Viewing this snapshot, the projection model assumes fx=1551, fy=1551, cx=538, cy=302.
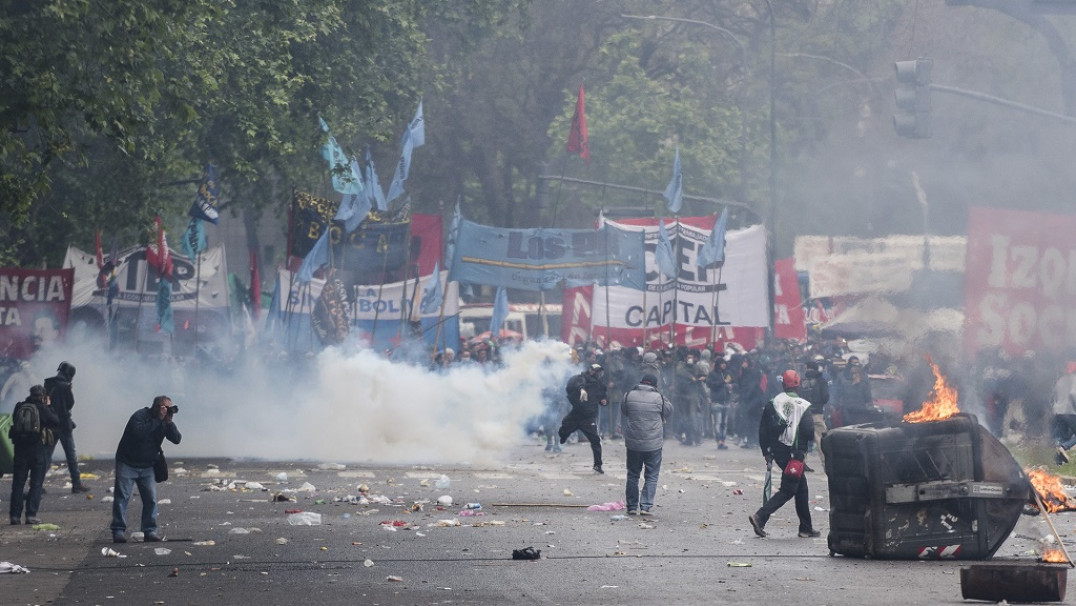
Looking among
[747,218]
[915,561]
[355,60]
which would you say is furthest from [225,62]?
[747,218]

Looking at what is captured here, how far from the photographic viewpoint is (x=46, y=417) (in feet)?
53.0

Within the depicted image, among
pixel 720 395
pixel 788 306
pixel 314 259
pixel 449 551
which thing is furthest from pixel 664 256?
pixel 449 551

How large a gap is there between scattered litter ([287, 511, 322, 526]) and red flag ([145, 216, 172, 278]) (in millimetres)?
14480

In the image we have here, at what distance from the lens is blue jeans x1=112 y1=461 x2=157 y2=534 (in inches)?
557

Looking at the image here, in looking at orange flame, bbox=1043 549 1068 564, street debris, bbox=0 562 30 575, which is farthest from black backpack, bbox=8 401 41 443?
orange flame, bbox=1043 549 1068 564

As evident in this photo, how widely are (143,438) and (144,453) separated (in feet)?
0.47

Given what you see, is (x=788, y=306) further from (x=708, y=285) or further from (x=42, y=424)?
(x=42, y=424)

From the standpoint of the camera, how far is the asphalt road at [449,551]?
35.7 feet

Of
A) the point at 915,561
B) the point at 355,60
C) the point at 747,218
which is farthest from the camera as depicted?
the point at 747,218

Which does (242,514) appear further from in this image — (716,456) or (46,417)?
(716,456)

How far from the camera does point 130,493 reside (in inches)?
564

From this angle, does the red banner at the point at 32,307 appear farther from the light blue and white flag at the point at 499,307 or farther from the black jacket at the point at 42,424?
the black jacket at the point at 42,424

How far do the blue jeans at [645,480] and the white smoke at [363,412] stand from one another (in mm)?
8268

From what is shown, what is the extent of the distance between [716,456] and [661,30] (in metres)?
32.3
